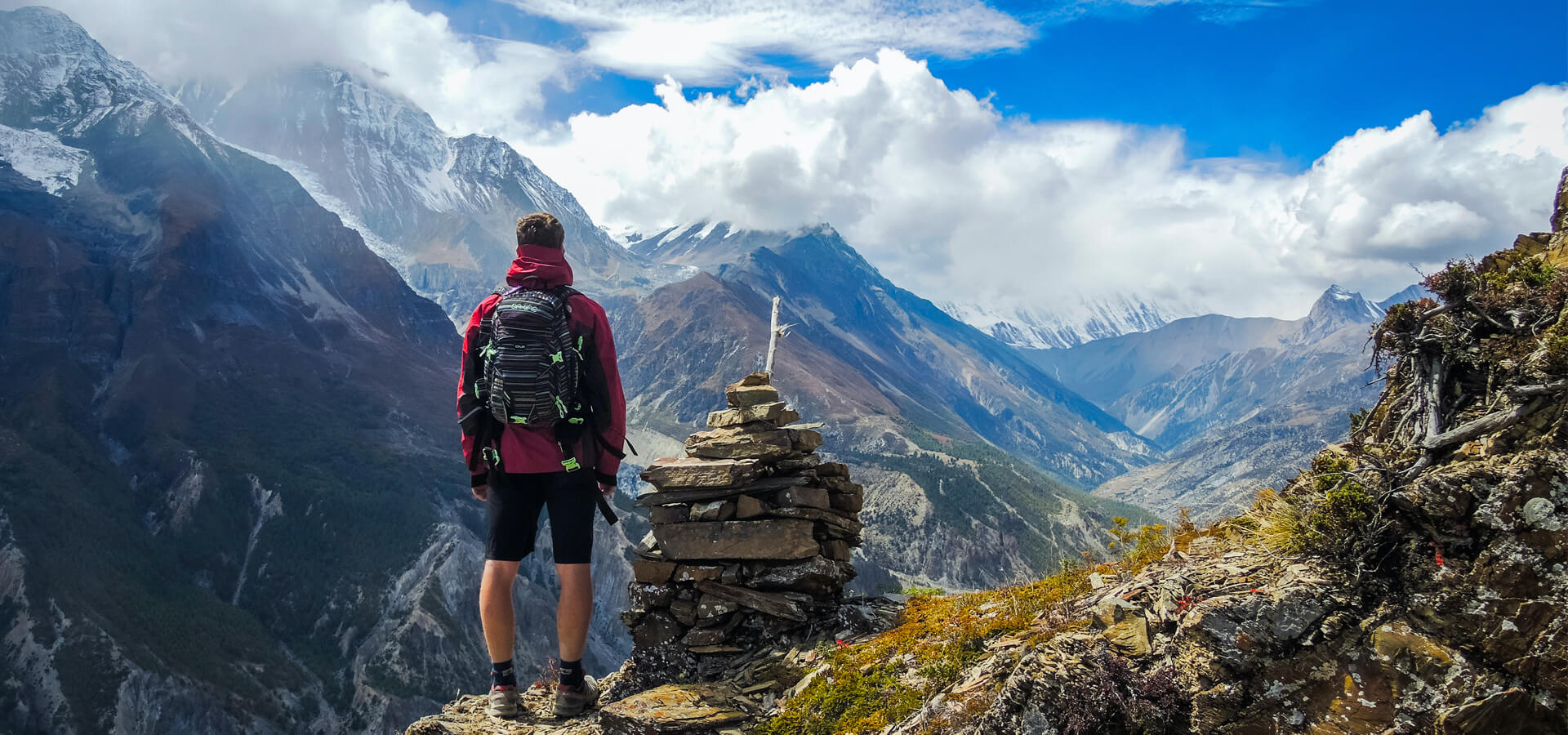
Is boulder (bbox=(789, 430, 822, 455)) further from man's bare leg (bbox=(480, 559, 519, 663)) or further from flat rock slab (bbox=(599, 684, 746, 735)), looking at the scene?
man's bare leg (bbox=(480, 559, 519, 663))

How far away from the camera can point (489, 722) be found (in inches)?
342

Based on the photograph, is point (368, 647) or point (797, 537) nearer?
point (797, 537)

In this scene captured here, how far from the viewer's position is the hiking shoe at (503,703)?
28.9 feet

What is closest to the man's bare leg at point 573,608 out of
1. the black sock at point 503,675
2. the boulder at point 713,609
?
the black sock at point 503,675

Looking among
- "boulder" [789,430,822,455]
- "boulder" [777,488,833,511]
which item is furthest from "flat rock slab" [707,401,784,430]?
"boulder" [777,488,833,511]

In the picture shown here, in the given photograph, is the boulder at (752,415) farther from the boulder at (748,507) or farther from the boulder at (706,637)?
the boulder at (706,637)

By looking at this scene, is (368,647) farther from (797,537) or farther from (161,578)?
(797,537)

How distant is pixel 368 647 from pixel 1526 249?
194m

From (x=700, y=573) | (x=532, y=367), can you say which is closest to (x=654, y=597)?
(x=700, y=573)

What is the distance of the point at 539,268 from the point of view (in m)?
8.95

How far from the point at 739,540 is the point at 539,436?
443cm

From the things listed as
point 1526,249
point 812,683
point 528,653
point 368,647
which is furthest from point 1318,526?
point 368,647

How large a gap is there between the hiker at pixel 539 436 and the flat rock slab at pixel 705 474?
10.5 feet

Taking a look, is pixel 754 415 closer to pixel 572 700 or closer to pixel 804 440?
pixel 804 440
